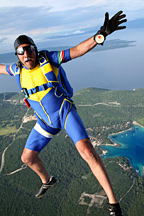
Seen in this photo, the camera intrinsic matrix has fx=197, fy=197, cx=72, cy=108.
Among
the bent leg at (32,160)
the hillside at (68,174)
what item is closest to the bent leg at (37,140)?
the bent leg at (32,160)

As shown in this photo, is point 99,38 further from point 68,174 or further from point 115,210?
point 68,174

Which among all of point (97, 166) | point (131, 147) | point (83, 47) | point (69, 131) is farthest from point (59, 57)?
point (131, 147)

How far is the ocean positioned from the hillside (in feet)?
10.4

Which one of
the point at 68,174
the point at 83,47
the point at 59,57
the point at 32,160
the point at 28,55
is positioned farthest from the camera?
the point at 68,174

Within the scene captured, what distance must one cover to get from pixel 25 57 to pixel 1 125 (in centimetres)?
11935

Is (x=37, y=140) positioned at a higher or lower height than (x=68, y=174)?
higher

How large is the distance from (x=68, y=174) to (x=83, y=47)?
84018mm

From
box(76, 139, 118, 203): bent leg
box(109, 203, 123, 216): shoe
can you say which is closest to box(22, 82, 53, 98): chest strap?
box(76, 139, 118, 203): bent leg

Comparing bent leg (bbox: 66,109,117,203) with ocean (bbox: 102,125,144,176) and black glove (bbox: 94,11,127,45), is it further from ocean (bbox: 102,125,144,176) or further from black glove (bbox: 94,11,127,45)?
ocean (bbox: 102,125,144,176)

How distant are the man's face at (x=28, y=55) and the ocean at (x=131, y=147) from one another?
3273 inches

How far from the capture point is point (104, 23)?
381 cm

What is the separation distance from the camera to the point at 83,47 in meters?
3.91

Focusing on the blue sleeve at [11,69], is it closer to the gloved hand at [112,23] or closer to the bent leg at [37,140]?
the bent leg at [37,140]

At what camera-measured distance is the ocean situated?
3329 inches
